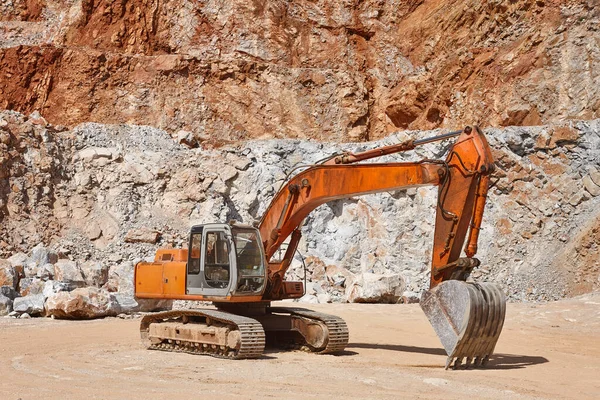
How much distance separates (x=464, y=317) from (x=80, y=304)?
9880 mm

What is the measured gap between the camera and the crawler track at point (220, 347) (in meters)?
9.95

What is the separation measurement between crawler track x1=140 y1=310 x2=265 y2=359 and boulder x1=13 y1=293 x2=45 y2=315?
567cm

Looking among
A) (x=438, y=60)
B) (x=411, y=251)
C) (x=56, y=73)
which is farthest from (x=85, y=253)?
(x=438, y=60)

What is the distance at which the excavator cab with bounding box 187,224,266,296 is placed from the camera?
10.5 metres

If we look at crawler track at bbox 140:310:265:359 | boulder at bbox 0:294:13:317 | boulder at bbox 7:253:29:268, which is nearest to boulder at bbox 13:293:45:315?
boulder at bbox 0:294:13:317

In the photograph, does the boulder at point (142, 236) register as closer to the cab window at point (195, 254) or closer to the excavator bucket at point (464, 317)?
the cab window at point (195, 254)

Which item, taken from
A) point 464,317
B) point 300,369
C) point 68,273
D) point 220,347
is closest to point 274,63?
point 68,273

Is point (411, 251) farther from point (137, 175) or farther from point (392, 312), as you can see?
point (137, 175)

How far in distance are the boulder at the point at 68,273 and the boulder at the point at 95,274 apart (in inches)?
12.2

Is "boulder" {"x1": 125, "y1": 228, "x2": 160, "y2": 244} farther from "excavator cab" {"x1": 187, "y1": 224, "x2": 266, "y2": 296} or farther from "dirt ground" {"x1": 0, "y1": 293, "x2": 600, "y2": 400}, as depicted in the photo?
"excavator cab" {"x1": 187, "y1": 224, "x2": 266, "y2": 296}

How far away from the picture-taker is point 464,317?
9031 millimetres

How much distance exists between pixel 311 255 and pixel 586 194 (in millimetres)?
8819

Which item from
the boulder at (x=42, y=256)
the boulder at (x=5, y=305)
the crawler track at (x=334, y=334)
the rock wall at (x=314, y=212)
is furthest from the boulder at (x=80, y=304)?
the crawler track at (x=334, y=334)

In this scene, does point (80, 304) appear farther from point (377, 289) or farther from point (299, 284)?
point (377, 289)
